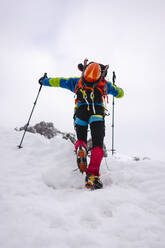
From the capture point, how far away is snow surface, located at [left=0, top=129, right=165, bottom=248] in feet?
6.02

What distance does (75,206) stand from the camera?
101 inches

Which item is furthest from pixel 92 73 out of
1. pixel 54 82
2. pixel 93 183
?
pixel 93 183

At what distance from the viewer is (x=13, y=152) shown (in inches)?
195

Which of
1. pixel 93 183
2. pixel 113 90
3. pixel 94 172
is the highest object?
pixel 113 90

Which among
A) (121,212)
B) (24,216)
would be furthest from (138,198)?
(24,216)

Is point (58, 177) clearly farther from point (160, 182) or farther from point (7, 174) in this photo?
point (160, 182)

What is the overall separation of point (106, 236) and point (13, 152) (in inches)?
151

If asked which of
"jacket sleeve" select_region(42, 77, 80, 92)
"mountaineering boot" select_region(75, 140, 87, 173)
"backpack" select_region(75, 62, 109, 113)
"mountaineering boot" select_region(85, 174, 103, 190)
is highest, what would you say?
"jacket sleeve" select_region(42, 77, 80, 92)

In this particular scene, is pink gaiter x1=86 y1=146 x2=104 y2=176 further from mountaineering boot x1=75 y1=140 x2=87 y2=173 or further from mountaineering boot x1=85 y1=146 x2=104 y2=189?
mountaineering boot x1=75 y1=140 x2=87 y2=173

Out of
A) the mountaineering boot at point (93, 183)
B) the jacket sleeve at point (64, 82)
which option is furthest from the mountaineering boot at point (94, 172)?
the jacket sleeve at point (64, 82)

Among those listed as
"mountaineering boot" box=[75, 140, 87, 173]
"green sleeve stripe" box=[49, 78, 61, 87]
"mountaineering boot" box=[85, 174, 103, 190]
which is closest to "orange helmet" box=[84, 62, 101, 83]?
"green sleeve stripe" box=[49, 78, 61, 87]

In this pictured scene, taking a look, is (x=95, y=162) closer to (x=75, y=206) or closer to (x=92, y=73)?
(x=75, y=206)

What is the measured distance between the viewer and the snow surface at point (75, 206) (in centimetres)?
184

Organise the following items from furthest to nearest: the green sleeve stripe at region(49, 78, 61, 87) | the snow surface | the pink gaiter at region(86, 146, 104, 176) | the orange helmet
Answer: the green sleeve stripe at region(49, 78, 61, 87) < the orange helmet < the pink gaiter at region(86, 146, 104, 176) < the snow surface
